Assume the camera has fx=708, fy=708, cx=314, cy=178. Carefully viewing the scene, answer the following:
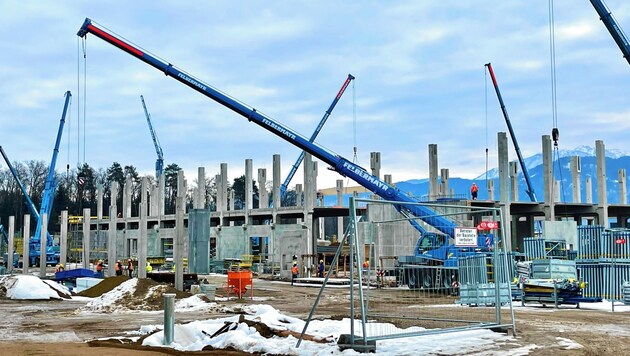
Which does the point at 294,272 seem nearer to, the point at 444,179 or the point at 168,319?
the point at 444,179

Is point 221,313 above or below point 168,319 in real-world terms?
below

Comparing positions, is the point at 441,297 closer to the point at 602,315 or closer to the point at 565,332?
the point at 565,332

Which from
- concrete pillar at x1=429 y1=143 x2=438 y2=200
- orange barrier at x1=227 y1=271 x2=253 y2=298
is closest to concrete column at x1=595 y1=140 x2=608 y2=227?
concrete pillar at x1=429 y1=143 x2=438 y2=200

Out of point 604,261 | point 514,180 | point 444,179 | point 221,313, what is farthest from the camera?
→ point 444,179

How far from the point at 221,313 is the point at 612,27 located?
19.1 m

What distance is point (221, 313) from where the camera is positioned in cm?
2011

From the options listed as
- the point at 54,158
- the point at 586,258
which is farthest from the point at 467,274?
the point at 54,158

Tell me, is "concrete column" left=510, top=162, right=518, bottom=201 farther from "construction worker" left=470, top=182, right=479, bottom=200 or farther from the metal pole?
the metal pole

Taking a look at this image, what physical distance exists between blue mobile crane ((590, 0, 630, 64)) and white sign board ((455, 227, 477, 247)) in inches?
727

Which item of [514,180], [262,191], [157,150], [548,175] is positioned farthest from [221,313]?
[157,150]

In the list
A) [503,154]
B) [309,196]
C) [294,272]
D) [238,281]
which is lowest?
[294,272]

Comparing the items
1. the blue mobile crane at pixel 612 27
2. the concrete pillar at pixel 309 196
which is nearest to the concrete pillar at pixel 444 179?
the concrete pillar at pixel 309 196

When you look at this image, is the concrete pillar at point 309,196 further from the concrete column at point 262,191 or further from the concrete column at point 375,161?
the concrete column at point 262,191

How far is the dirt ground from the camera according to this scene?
11773 millimetres
